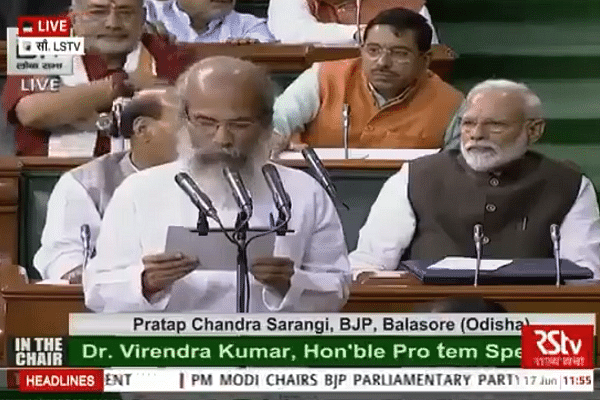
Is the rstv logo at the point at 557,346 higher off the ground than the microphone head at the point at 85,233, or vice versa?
the microphone head at the point at 85,233

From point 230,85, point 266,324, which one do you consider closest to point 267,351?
point 266,324

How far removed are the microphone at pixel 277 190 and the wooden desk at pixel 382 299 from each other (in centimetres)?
24

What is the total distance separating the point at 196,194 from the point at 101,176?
22 cm

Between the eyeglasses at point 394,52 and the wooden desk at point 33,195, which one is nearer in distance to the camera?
the wooden desk at point 33,195

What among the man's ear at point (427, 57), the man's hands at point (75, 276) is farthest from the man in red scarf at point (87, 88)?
the man's ear at point (427, 57)

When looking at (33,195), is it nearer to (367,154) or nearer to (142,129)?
(142,129)

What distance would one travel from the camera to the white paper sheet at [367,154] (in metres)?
4.43

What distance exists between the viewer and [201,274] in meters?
4.33

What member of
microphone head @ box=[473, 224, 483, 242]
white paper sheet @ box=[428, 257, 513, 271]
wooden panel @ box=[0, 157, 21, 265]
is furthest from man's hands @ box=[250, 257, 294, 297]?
wooden panel @ box=[0, 157, 21, 265]

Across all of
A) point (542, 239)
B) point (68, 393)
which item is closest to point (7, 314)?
point (68, 393)

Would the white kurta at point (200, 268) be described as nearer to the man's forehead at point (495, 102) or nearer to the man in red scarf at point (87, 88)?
the man in red scarf at point (87, 88)

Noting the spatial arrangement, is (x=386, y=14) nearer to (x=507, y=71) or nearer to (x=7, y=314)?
(x=507, y=71)

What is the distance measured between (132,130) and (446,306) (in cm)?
80

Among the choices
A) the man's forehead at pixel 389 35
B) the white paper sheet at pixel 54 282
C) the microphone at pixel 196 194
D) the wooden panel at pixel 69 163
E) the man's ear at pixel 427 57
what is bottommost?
the white paper sheet at pixel 54 282
